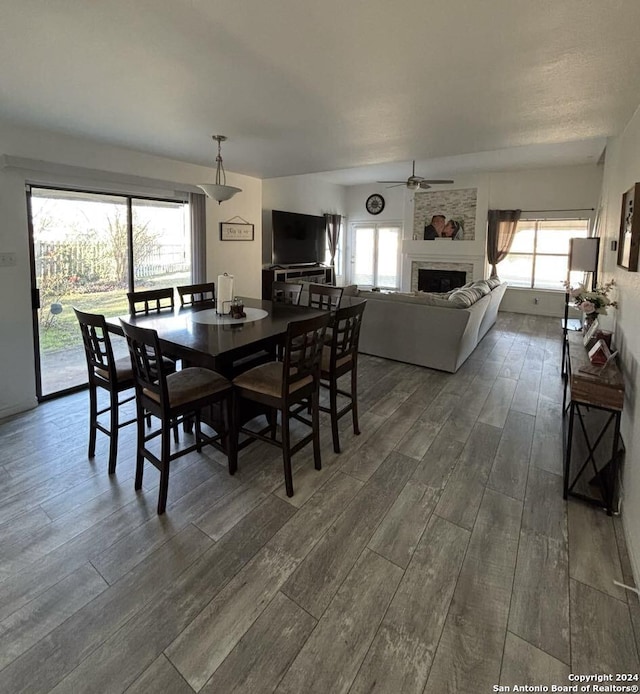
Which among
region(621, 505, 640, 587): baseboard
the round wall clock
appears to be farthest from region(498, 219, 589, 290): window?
region(621, 505, 640, 587): baseboard

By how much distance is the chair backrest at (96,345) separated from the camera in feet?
7.87

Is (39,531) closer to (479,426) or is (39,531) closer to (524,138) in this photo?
(479,426)

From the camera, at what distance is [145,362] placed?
7.22 ft

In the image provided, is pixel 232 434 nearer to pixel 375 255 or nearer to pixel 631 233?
pixel 631 233

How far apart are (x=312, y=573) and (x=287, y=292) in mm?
3072

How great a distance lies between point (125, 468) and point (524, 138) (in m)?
4.16

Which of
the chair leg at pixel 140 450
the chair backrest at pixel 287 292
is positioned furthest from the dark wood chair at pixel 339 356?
the chair backrest at pixel 287 292

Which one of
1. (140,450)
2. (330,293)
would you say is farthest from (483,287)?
(140,450)

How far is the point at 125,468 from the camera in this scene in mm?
2656

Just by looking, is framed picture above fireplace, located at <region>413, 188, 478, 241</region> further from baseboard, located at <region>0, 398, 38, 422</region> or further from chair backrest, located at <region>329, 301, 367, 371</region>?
baseboard, located at <region>0, 398, 38, 422</region>

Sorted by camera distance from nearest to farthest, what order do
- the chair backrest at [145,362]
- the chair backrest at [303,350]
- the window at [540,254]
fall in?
the chair backrest at [145,362] → the chair backrest at [303,350] → the window at [540,254]

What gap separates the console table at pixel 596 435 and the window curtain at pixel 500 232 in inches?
247

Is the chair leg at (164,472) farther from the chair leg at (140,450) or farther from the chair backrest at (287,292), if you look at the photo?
the chair backrest at (287,292)

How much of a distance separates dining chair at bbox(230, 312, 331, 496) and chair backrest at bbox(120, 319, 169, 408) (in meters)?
0.50
